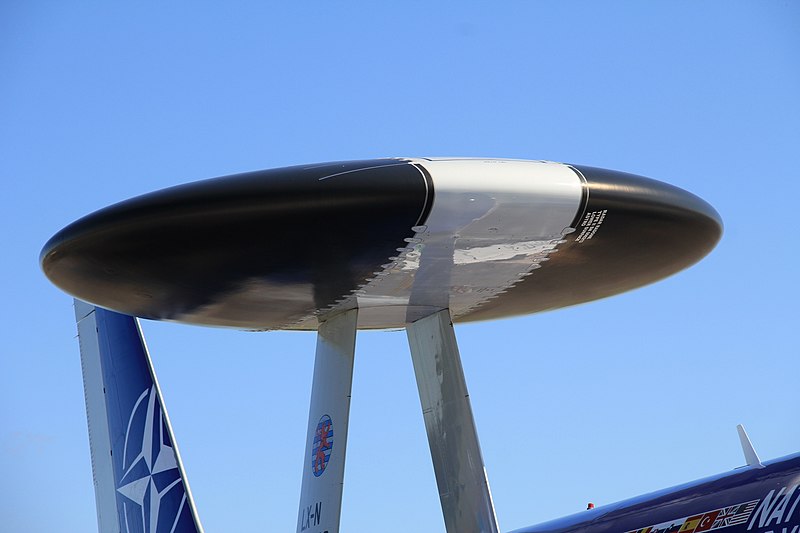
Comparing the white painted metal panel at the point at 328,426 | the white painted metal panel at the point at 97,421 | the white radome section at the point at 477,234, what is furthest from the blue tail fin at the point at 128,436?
the white radome section at the point at 477,234

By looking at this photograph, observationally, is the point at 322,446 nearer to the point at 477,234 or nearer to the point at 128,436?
the point at 477,234

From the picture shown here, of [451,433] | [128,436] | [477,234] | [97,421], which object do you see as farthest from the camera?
[97,421]

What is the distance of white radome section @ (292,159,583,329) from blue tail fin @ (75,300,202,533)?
4.40 meters

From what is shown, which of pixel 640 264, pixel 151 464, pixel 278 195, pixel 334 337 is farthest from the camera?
pixel 151 464

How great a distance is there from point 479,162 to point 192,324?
18.1 ft

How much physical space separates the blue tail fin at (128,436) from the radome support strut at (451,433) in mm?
4451

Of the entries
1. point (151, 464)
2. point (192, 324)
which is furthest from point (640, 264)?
point (151, 464)

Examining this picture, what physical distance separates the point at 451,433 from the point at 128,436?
5866 mm

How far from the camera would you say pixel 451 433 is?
13.9 m

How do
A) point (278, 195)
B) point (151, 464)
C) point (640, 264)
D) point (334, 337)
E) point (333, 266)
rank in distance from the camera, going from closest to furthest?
point (278, 195) < point (333, 266) < point (640, 264) < point (334, 337) < point (151, 464)

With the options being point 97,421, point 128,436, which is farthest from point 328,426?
point 97,421

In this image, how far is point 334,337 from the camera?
14.4 meters

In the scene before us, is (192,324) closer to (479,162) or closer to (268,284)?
(268,284)

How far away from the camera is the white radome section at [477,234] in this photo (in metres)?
10.8
